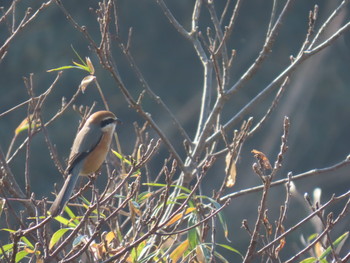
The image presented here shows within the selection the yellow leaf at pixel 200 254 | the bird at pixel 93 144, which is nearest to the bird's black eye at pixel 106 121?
the bird at pixel 93 144

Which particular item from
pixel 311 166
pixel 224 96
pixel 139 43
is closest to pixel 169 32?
pixel 139 43

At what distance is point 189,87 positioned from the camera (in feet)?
28.8

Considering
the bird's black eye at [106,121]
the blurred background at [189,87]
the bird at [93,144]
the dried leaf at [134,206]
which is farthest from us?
the blurred background at [189,87]

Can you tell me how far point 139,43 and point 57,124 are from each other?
1.53 m

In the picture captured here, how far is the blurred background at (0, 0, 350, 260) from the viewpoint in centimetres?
806

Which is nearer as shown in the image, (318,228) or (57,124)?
(318,228)

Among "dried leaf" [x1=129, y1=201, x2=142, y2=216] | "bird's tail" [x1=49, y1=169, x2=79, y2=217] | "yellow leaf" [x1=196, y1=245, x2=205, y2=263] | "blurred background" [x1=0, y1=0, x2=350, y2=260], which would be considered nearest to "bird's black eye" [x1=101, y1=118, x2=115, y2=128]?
"bird's tail" [x1=49, y1=169, x2=79, y2=217]

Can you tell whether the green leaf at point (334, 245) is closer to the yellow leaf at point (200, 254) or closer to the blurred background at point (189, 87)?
the yellow leaf at point (200, 254)

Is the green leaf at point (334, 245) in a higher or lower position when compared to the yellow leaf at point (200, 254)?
lower

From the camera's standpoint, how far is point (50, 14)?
8.34m

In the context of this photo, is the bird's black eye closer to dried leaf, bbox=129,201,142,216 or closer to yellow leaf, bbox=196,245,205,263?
dried leaf, bbox=129,201,142,216

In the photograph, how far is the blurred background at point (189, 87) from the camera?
8.06 m

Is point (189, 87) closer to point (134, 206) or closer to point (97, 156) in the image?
point (97, 156)

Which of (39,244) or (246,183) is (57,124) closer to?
(246,183)
